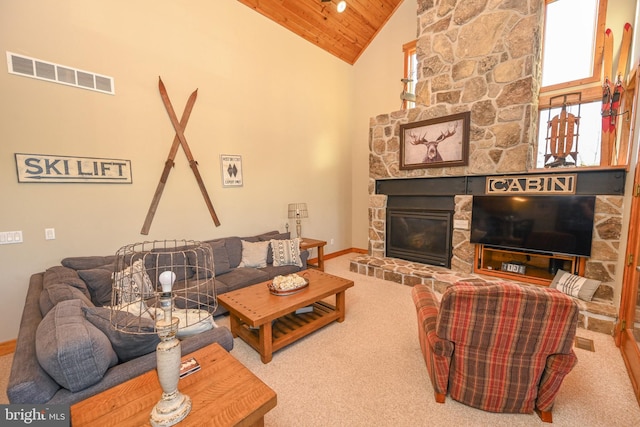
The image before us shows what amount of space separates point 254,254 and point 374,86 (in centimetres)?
414

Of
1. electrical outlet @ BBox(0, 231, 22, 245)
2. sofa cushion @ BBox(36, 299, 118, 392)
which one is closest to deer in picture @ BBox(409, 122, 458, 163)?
sofa cushion @ BBox(36, 299, 118, 392)

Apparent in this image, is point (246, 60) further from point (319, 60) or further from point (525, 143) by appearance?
point (525, 143)

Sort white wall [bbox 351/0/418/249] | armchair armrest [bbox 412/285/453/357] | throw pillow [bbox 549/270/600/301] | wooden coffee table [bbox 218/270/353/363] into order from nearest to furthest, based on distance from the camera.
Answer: armchair armrest [bbox 412/285/453/357], wooden coffee table [bbox 218/270/353/363], throw pillow [bbox 549/270/600/301], white wall [bbox 351/0/418/249]

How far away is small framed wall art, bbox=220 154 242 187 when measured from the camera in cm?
387

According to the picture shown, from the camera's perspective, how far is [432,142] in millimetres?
4070

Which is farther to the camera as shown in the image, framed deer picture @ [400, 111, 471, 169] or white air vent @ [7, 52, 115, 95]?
framed deer picture @ [400, 111, 471, 169]

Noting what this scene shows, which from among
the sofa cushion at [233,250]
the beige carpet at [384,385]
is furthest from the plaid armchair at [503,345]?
the sofa cushion at [233,250]

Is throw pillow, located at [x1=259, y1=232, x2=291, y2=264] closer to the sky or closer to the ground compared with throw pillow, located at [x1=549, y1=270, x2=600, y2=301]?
closer to the sky

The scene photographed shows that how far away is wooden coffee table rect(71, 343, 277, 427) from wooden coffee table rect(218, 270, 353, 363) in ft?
2.94

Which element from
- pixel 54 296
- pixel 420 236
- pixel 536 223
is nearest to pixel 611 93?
pixel 536 223

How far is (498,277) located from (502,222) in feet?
2.54

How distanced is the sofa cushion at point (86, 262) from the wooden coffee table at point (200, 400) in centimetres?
205

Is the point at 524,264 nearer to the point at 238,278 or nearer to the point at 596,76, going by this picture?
the point at 596,76

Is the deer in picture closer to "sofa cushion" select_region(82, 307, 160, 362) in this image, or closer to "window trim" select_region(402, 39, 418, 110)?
"window trim" select_region(402, 39, 418, 110)
